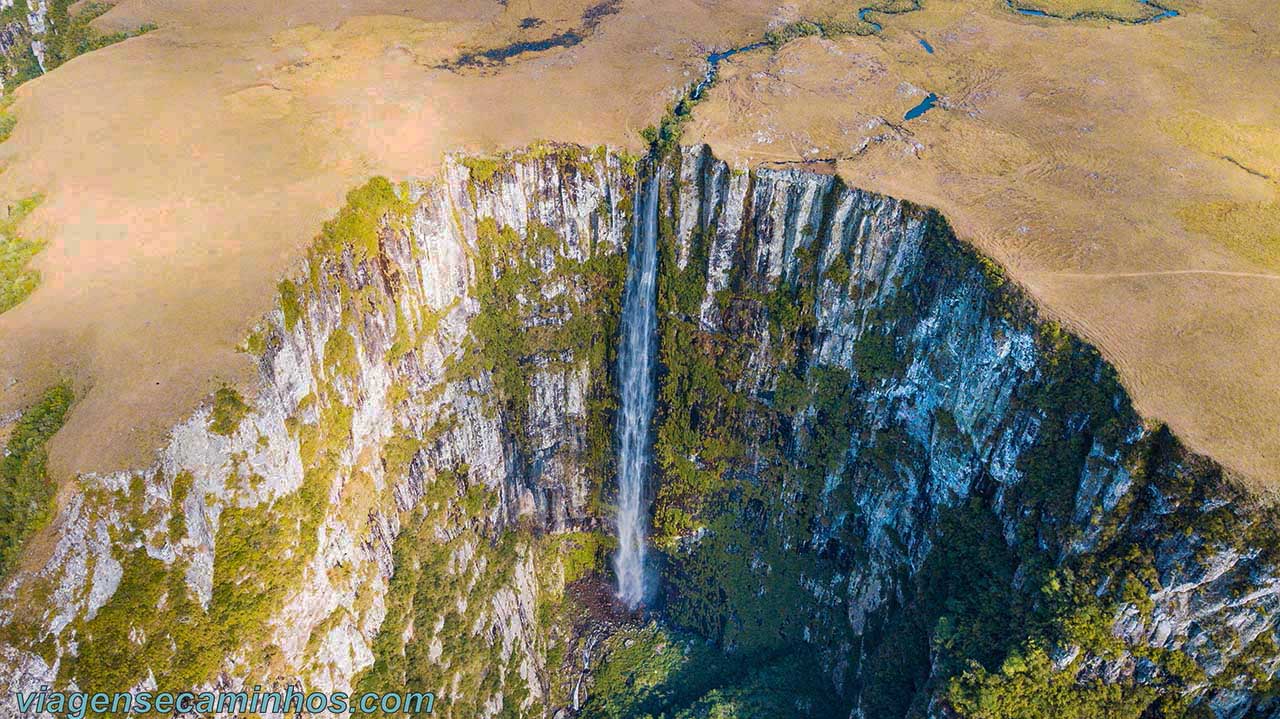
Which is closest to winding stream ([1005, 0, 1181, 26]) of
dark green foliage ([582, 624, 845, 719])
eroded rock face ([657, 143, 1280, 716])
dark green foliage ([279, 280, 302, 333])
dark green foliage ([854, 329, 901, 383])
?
eroded rock face ([657, 143, 1280, 716])

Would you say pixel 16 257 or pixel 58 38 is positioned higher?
pixel 58 38

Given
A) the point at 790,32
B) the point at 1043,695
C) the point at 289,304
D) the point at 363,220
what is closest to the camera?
the point at 1043,695

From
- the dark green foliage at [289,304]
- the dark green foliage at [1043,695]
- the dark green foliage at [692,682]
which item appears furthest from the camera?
the dark green foliage at [692,682]

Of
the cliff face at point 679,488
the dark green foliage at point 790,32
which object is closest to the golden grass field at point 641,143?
the dark green foliage at point 790,32

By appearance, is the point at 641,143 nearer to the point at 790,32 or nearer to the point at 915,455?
the point at 790,32

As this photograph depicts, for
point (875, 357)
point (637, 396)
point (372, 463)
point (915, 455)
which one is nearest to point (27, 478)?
point (372, 463)

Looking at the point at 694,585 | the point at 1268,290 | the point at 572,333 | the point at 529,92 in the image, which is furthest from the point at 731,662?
the point at 529,92

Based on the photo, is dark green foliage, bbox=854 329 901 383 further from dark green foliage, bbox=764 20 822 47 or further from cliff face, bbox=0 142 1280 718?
dark green foliage, bbox=764 20 822 47

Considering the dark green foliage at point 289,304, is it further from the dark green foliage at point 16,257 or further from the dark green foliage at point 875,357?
the dark green foliage at point 875,357

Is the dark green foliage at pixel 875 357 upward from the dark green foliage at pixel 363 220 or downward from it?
downward
